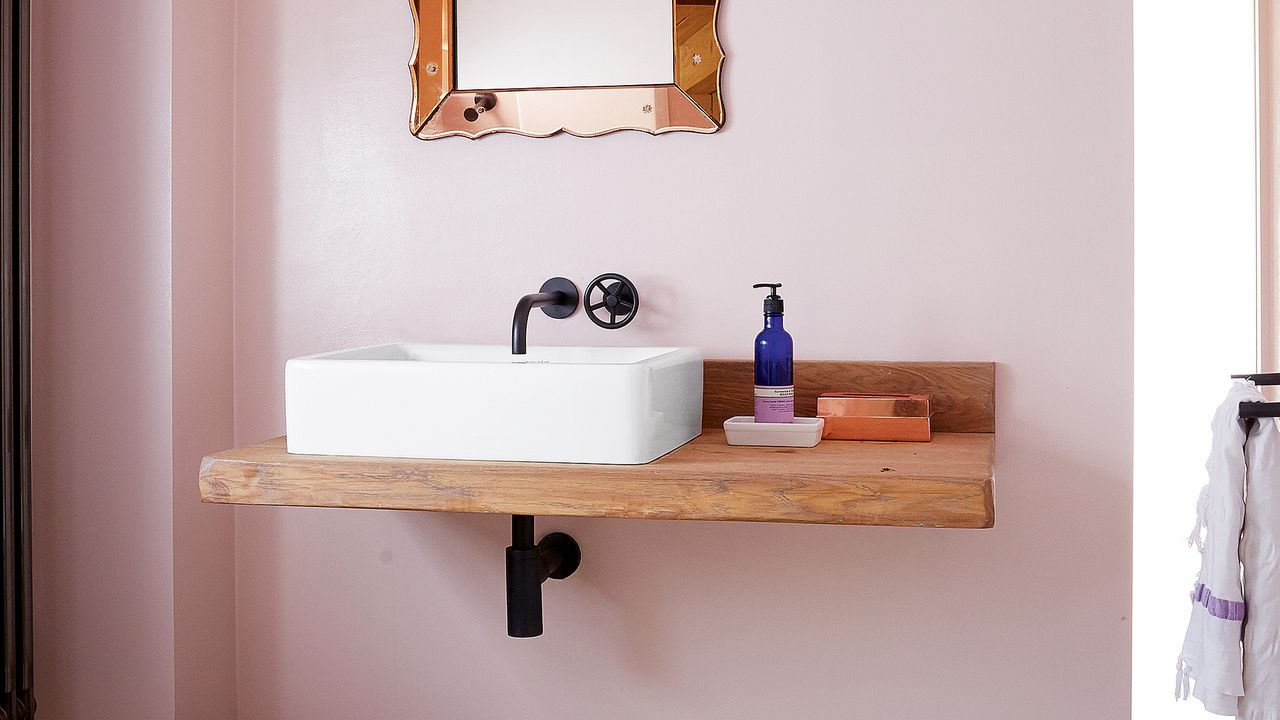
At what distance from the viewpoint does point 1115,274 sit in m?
1.62

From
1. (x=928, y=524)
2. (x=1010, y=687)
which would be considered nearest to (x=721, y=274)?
(x=928, y=524)

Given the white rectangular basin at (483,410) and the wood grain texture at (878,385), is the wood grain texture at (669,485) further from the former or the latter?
the wood grain texture at (878,385)

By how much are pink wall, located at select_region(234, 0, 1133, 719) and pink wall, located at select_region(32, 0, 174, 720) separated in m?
0.19

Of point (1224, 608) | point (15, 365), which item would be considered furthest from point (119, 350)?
point (1224, 608)

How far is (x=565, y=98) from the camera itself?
1.80 m

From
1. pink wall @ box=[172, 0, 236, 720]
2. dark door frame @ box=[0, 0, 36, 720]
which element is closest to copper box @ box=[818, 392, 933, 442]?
pink wall @ box=[172, 0, 236, 720]

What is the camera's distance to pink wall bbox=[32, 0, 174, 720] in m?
1.80

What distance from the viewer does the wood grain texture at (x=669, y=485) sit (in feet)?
3.93

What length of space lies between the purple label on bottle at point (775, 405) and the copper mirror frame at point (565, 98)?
51 cm

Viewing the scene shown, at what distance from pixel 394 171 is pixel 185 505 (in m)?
0.72

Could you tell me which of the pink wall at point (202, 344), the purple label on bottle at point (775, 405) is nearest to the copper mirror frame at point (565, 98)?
the pink wall at point (202, 344)

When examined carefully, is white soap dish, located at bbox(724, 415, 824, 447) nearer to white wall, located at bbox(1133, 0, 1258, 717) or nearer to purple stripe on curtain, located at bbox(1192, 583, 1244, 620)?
purple stripe on curtain, located at bbox(1192, 583, 1244, 620)

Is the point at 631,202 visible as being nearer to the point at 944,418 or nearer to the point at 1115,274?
the point at 944,418

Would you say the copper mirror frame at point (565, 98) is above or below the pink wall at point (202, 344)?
above
